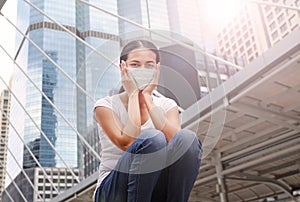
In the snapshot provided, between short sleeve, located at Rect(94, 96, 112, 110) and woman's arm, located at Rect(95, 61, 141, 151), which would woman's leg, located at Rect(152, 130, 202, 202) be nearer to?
woman's arm, located at Rect(95, 61, 141, 151)

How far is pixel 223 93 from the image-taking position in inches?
178

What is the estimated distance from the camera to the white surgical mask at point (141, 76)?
135 cm

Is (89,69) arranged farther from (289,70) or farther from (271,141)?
(271,141)

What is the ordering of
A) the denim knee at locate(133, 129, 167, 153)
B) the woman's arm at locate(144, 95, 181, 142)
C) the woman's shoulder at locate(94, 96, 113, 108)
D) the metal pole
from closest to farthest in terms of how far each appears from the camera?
the denim knee at locate(133, 129, 167, 153) → the woman's arm at locate(144, 95, 181, 142) → the woman's shoulder at locate(94, 96, 113, 108) → the metal pole

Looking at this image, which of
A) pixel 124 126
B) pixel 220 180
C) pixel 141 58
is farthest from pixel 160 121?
pixel 220 180

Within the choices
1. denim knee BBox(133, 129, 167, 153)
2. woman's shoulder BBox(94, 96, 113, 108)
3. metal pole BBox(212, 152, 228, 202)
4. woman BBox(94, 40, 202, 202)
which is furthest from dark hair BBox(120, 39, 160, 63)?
metal pole BBox(212, 152, 228, 202)

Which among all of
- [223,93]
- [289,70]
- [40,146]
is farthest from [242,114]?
[40,146]

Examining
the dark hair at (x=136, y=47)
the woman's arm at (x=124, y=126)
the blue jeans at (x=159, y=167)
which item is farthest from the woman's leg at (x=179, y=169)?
the dark hair at (x=136, y=47)

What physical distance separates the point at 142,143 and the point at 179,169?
0.46ft

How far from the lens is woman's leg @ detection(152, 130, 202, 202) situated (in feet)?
3.96

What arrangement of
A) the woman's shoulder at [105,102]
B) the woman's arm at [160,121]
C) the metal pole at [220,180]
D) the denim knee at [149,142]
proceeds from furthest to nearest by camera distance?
the metal pole at [220,180], the woman's shoulder at [105,102], the woman's arm at [160,121], the denim knee at [149,142]

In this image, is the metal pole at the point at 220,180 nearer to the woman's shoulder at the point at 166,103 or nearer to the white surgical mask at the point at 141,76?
the woman's shoulder at the point at 166,103

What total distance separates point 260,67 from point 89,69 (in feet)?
9.17

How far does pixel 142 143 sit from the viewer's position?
1205 millimetres
